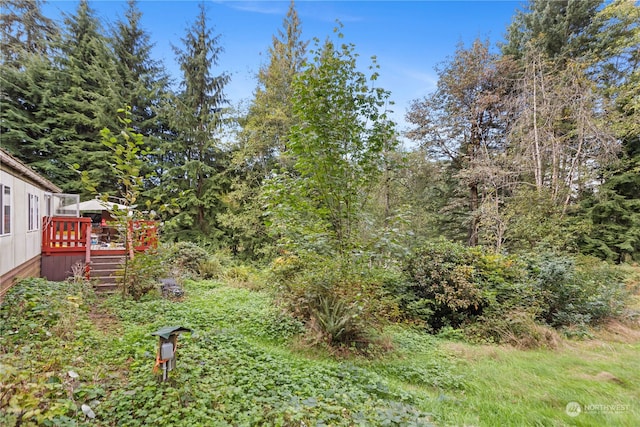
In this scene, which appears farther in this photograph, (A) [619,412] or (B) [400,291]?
(B) [400,291]

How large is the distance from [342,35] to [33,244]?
302 inches

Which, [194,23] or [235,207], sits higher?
[194,23]

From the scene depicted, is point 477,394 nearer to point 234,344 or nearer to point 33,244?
point 234,344

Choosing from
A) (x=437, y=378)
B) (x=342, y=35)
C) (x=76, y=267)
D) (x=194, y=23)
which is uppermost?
(x=194, y=23)

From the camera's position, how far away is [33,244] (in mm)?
6074

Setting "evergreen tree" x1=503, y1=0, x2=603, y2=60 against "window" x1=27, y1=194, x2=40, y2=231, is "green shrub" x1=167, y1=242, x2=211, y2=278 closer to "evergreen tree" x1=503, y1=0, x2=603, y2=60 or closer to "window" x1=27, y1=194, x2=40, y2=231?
"window" x1=27, y1=194, x2=40, y2=231

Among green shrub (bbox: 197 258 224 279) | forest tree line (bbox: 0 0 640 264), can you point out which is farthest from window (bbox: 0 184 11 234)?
green shrub (bbox: 197 258 224 279)

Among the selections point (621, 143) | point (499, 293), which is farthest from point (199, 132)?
point (621, 143)

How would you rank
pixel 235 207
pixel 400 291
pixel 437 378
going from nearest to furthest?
pixel 437 378, pixel 400 291, pixel 235 207

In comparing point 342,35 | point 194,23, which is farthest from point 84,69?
point 342,35

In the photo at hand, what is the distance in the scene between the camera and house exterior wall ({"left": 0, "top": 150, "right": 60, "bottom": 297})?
452cm

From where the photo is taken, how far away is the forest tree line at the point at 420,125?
9086 millimetres

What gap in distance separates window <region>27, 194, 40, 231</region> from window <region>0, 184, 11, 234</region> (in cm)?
127

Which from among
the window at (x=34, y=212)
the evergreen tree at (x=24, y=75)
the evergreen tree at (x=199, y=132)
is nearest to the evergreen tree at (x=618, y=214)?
the evergreen tree at (x=199, y=132)
